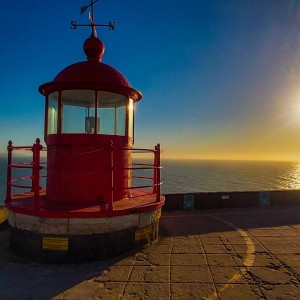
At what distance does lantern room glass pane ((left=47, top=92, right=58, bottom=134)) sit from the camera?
6566mm

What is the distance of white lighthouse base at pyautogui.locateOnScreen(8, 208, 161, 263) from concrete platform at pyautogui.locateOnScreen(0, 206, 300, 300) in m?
0.21

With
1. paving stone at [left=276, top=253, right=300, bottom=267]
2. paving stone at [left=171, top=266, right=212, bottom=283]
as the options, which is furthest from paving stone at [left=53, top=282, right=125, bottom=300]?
paving stone at [left=276, top=253, right=300, bottom=267]

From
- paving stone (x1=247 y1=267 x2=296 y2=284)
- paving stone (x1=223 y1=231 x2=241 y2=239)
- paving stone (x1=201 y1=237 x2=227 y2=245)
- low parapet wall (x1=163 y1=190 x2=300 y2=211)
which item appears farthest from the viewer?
low parapet wall (x1=163 y1=190 x2=300 y2=211)

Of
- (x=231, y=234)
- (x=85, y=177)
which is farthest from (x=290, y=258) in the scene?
(x=85, y=177)

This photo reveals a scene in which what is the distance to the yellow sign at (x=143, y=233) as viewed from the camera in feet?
20.3

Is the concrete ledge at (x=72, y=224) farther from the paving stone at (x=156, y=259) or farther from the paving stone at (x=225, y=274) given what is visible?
the paving stone at (x=225, y=274)

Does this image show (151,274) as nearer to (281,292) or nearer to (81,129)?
(281,292)

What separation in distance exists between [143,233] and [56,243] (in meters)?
1.80

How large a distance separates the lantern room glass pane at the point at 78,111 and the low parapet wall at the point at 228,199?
17.6 feet

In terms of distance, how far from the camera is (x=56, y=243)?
18.3 ft

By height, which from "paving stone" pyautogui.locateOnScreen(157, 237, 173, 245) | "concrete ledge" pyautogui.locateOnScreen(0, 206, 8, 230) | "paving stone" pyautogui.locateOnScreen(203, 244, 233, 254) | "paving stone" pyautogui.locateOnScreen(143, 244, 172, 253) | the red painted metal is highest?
the red painted metal

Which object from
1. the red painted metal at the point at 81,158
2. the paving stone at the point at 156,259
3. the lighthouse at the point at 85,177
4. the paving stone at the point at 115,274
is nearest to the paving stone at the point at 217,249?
the paving stone at the point at 156,259

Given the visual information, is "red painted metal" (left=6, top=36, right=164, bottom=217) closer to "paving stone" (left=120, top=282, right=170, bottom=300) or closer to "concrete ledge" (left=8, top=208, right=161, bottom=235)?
"concrete ledge" (left=8, top=208, right=161, bottom=235)

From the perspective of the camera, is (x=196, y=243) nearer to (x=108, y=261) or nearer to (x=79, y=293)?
(x=108, y=261)
